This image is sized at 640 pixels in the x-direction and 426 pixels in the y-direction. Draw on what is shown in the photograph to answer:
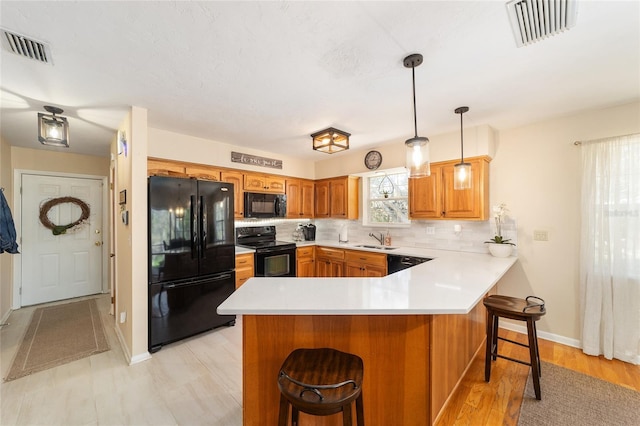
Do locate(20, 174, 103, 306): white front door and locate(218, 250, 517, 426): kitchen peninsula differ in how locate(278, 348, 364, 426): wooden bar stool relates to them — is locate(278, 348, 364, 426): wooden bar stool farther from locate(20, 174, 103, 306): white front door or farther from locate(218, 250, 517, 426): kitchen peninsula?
locate(20, 174, 103, 306): white front door

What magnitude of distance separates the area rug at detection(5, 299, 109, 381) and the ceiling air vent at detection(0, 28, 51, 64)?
260cm

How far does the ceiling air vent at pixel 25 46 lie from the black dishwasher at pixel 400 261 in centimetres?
371

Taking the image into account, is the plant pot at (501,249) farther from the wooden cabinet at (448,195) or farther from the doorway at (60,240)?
the doorway at (60,240)

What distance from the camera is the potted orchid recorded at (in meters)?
2.96

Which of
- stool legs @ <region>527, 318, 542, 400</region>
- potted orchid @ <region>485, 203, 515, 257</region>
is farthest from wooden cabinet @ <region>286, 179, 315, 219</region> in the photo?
stool legs @ <region>527, 318, 542, 400</region>

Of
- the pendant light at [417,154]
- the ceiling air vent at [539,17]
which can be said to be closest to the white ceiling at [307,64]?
the ceiling air vent at [539,17]

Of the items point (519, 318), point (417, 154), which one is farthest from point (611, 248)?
point (417, 154)

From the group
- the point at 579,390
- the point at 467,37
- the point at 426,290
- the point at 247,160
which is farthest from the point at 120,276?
the point at 579,390

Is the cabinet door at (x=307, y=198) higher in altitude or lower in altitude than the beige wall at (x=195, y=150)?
lower

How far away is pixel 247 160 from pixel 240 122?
1.18m

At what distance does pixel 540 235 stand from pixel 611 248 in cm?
55

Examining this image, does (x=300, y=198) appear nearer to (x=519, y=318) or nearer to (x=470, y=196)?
(x=470, y=196)

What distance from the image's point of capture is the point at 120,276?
3076 mm

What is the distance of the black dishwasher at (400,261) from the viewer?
329 centimetres
